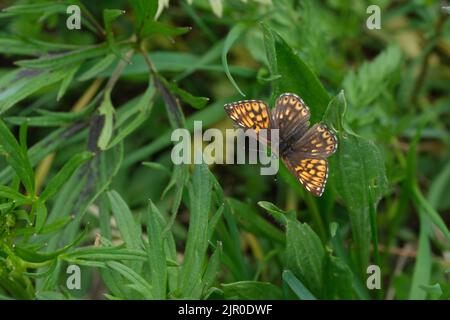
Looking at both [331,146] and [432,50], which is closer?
[331,146]

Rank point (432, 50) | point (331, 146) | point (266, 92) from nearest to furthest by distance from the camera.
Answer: point (331, 146)
point (266, 92)
point (432, 50)

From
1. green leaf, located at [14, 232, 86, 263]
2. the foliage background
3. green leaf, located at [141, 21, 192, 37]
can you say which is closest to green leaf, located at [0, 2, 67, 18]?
the foliage background

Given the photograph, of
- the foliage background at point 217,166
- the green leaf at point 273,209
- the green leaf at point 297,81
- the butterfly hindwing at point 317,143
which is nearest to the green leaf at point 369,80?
the foliage background at point 217,166

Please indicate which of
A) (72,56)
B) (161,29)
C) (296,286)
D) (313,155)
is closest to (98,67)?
(72,56)

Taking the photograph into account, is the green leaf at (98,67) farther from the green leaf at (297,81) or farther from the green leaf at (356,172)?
the green leaf at (356,172)

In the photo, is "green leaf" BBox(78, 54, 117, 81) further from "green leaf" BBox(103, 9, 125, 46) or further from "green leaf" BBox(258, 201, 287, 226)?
"green leaf" BBox(258, 201, 287, 226)
